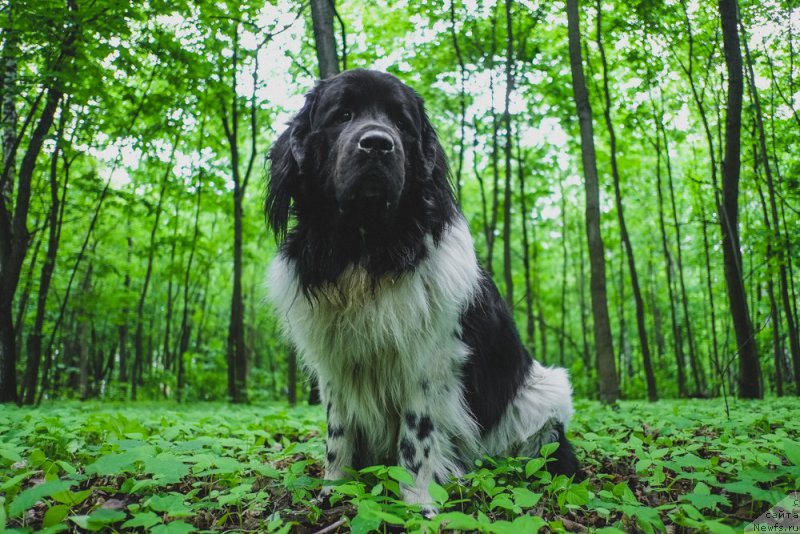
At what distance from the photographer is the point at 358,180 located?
2588 millimetres

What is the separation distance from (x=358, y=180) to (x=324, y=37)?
16.3ft

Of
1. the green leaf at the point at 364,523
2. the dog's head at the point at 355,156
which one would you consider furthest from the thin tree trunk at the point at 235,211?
the green leaf at the point at 364,523

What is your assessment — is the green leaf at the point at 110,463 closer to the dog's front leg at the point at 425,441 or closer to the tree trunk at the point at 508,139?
the dog's front leg at the point at 425,441

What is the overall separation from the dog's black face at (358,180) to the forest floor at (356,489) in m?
1.17

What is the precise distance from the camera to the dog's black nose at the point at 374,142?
254 centimetres

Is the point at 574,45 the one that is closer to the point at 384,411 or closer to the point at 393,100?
the point at 393,100

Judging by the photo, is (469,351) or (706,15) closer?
(469,351)

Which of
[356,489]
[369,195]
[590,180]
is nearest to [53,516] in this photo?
[356,489]

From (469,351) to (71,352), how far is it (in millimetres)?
26524

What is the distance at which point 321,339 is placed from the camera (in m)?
2.87

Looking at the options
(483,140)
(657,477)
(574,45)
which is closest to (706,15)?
(574,45)

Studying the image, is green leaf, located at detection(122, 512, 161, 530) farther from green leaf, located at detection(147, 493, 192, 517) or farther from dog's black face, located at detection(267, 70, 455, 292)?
dog's black face, located at detection(267, 70, 455, 292)

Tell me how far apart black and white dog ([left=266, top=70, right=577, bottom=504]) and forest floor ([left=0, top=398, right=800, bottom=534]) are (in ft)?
0.87

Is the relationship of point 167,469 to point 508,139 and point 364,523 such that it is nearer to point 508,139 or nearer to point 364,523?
point 364,523
